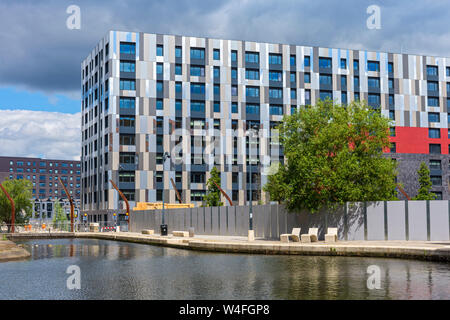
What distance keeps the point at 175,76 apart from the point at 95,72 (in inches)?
591

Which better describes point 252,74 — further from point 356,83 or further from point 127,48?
point 127,48

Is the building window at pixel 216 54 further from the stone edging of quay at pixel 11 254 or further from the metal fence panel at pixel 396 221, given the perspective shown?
the stone edging of quay at pixel 11 254

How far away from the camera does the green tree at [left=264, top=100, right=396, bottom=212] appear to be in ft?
112

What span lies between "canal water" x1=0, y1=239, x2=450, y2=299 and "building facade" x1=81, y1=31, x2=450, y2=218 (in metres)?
58.2

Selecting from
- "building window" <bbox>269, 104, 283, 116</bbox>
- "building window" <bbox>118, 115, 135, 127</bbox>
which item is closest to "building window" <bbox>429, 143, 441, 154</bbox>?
"building window" <bbox>269, 104, 283, 116</bbox>

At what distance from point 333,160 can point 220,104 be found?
54.5 meters

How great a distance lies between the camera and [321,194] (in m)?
34.5

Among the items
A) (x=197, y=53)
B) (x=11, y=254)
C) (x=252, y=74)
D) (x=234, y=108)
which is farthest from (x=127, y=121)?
(x=11, y=254)

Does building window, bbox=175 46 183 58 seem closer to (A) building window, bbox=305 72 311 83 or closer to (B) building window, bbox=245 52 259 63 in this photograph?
(B) building window, bbox=245 52 259 63

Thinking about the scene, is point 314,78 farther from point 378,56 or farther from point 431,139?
point 431,139

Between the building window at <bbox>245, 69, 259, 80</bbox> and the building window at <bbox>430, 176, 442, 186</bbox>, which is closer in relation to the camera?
the building window at <bbox>245, 69, 259, 80</bbox>
